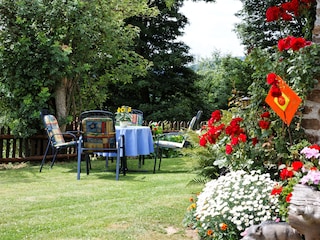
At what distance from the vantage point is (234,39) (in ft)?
67.2

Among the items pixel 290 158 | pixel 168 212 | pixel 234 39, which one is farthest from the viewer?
pixel 234 39

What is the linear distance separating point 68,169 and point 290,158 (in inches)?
196

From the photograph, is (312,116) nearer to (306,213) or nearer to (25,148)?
(306,213)

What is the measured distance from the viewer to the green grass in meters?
3.24

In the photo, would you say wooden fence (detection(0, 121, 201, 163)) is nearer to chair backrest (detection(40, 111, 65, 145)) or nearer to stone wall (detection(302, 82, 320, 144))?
chair backrest (detection(40, 111, 65, 145))

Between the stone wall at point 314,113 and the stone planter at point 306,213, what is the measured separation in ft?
2.62

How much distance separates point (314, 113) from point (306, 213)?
1018mm

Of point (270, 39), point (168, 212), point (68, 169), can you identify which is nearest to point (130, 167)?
point (68, 169)

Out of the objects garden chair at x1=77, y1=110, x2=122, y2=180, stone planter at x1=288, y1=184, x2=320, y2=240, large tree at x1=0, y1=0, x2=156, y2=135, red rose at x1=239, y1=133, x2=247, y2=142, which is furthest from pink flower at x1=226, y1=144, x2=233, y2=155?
large tree at x1=0, y1=0, x2=156, y2=135

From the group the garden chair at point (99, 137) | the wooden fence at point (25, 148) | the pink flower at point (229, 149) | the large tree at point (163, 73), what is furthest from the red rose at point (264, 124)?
the large tree at point (163, 73)

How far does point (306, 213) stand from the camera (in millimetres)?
2143

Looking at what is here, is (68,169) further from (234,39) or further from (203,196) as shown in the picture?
(234,39)

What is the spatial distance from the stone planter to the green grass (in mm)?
1090

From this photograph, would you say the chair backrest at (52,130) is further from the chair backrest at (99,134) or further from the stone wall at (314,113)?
the stone wall at (314,113)
